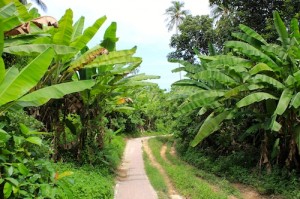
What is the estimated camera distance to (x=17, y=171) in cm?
403

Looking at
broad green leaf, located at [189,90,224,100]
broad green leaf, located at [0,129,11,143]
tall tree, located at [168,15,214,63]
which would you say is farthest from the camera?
tall tree, located at [168,15,214,63]

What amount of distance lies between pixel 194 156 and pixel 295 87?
7036 millimetres

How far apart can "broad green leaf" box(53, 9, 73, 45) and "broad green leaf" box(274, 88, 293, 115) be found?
4.93 meters

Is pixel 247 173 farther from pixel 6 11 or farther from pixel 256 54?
pixel 6 11

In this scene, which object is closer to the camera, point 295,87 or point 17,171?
point 17,171

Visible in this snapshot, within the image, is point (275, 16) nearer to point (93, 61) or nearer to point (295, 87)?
point (295, 87)

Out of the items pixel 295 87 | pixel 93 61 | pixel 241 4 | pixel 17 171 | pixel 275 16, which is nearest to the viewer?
pixel 17 171

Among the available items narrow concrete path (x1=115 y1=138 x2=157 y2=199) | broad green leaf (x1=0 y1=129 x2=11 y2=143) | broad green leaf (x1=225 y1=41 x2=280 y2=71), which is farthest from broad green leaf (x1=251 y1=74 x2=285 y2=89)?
broad green leaf (x1=0 y1=129 x2=11 y2=143)

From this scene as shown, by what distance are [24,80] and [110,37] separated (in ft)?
15.1

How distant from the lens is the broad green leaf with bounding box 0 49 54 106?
157 inches

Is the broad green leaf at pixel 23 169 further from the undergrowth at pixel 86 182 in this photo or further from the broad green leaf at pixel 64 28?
the broad green leaf at pixel 64 28

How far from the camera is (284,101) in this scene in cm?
790

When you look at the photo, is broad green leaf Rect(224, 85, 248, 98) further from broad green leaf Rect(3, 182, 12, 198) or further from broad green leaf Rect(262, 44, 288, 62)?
broad green leaf Rect(3, 182, 12, 198)

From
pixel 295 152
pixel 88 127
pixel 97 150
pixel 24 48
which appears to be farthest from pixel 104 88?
pixel 295 152
